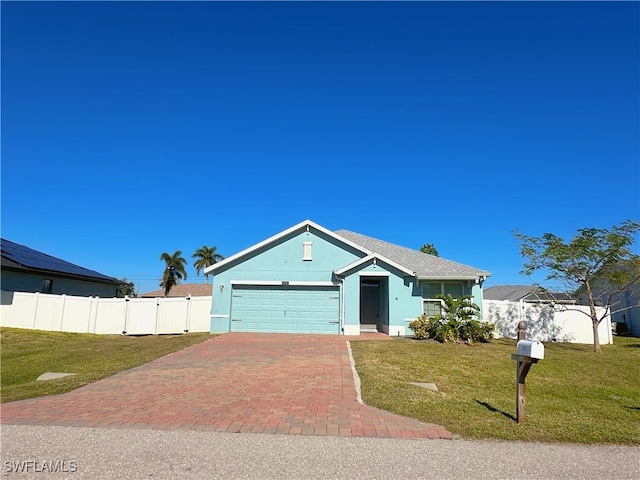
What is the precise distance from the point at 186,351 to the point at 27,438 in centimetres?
772

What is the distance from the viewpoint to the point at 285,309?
60.4 feet

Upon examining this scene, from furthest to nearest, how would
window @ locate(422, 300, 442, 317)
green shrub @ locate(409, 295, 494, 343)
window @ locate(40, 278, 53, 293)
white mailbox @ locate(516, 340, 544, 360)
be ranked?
window @ locate(40, 278, 53, 293) → window @ locate(422, 300, 442, 317) → green shrub @ locate(409, 295, 494, 343) → white mailbox @ locate(516, 340, 544, 360)

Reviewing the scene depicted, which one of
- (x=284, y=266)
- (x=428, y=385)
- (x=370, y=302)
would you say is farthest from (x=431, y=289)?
(x=428, y=385)

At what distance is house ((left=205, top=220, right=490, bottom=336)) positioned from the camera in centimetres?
1817

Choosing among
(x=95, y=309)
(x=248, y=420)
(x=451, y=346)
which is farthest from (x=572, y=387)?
(x=95, y=309)

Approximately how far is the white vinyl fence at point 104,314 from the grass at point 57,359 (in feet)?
5.03

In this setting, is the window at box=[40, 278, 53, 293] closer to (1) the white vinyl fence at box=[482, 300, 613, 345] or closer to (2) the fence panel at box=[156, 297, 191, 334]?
(2) the fence panel at box=[156, 297, 191, 334]

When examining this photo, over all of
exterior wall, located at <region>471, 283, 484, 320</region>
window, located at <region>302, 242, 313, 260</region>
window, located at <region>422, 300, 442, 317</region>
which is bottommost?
window, located at <region>422, 300, 442, 317</region>

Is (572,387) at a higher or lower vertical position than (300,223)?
lower

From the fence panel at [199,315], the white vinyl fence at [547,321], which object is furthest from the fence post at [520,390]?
the fence panel at [199,315]

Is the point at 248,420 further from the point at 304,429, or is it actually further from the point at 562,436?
the point at 562,436

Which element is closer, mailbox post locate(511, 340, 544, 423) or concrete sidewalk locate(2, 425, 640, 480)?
concrete sidewalk locate(2, 425, 640, 480)

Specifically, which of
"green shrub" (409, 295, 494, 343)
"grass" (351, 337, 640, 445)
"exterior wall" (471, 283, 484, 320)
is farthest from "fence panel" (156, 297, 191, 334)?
"exterior wall" (471, 283, 484, 320)

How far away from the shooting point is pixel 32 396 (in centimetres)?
712
